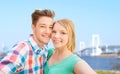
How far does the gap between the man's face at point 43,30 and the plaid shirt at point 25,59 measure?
0.05m

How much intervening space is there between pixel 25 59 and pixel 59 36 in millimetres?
271

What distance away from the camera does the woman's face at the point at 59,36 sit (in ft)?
8.00

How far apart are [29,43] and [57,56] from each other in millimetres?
213

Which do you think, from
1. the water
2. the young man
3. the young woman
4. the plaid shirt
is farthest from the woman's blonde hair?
the water

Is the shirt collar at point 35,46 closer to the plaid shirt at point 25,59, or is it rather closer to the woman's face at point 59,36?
the plaid shirt at point 25,59

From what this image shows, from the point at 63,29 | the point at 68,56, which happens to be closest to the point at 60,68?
the point at 68,56

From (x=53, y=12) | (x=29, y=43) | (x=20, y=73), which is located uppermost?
(x=53, y=12)

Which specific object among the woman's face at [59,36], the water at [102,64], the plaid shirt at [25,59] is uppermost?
the woman's face at [59,36]

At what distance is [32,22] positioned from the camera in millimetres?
2619

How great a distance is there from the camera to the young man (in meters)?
2.37

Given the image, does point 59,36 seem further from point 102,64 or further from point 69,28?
point 102,64

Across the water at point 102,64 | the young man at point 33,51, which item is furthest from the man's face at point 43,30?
the water at point 102,64

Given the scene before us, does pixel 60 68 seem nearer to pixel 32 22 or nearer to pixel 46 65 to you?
pixel 46 65

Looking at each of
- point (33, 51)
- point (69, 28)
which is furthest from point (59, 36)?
point (33, 51)
